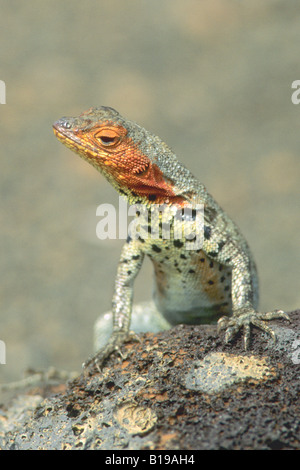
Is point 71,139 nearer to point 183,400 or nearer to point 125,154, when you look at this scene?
point 125,154

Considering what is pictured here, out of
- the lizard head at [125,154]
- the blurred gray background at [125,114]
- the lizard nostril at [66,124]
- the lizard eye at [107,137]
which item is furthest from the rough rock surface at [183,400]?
the blurred gray background at [125,114]

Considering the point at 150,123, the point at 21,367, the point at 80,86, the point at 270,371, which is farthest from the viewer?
the point at 80,86

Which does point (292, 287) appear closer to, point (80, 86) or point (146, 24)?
point (80, 86)

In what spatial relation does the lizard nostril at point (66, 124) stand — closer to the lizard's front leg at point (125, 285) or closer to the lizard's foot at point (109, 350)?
the lizard's front leg at point (125, 285)

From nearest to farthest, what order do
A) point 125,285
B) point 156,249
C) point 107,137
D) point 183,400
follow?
1. point 183,400
2. point 107,137
3. point 156,249
4. point 125,285

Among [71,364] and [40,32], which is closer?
[71,364]

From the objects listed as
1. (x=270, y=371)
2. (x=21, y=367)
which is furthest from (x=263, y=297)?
(x=270, y=371)

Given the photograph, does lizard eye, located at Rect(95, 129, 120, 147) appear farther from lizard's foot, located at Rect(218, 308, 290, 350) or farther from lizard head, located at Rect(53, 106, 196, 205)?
lizard's foot, located at Rect(218, 308, 290, 350)

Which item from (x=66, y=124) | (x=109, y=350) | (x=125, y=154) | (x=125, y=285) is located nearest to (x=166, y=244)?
(x=125, y=285)
